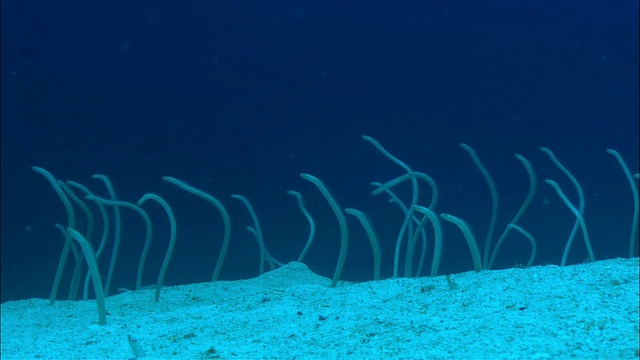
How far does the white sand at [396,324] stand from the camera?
4.87ft

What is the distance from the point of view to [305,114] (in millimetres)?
5297

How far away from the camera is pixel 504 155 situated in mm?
5484

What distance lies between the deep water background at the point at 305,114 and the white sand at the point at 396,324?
9.50ft

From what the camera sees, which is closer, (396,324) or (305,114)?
(396,324)

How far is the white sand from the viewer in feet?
4.87

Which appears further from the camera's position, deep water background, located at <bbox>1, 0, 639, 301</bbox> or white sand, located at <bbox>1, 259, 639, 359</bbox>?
deep water background, located at <bbox>1, 0, 639, 301</bbox>

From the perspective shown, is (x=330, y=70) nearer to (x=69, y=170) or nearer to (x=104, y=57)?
(x=104, y=57)

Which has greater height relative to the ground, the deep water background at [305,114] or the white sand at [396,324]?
the deep water background at [305,114]

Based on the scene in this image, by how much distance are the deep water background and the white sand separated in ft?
9.50

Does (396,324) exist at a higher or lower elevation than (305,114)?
lower

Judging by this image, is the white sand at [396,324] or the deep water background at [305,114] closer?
Result: the white sand at [396,324]

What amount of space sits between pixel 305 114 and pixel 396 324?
3.73 metres

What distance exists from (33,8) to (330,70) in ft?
10.4

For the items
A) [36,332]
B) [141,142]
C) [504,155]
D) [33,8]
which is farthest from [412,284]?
[33,8]
